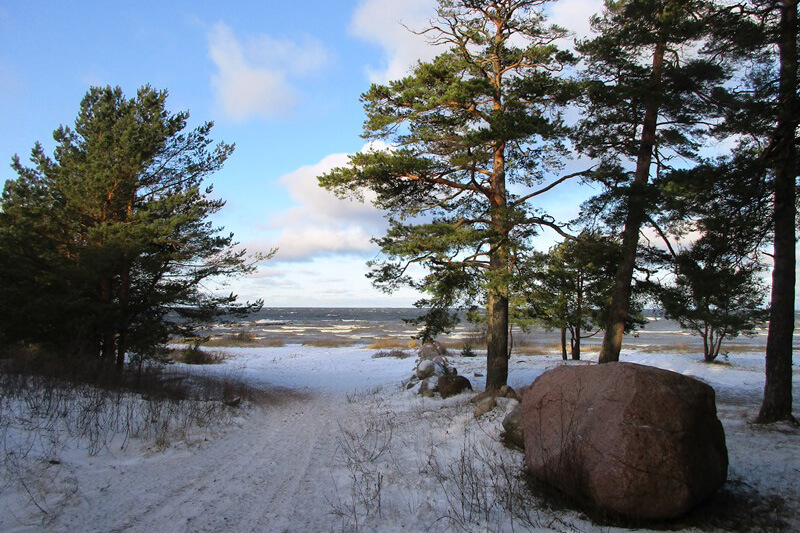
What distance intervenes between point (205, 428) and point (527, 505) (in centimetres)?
579

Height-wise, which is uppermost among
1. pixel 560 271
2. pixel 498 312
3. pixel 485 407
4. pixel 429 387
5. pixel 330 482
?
pixel 560 271

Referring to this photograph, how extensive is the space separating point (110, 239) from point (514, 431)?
10592 mm

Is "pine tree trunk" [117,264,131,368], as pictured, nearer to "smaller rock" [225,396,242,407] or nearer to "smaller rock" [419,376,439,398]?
"smaller rock" [225,396,242,407]

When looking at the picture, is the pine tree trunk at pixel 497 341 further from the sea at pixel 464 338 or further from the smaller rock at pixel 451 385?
the sea at pixel 464 338

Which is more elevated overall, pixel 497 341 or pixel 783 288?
pixel 783 288

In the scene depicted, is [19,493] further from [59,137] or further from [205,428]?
[59,137]

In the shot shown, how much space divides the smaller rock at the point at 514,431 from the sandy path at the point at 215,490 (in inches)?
111

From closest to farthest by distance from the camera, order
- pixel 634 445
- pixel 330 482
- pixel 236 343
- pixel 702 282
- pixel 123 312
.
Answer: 1. pixel 634 445
2. pixel 330 482
3. pixel 702 282
4. pixel 123 312
5. pixel 236 343

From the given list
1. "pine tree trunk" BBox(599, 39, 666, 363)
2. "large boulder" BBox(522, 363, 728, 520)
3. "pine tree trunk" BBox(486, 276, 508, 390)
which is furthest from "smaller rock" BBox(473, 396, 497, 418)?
"pine tree trunk" BBox(599, 39, 666, 363)

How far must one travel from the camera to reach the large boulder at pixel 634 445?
4.20m

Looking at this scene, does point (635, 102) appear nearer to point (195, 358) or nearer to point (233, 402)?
point (233, 402)

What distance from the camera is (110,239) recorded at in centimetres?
1088

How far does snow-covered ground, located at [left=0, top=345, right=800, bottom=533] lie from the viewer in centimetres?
431

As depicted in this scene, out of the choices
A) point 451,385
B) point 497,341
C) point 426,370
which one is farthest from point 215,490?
point 426,370
